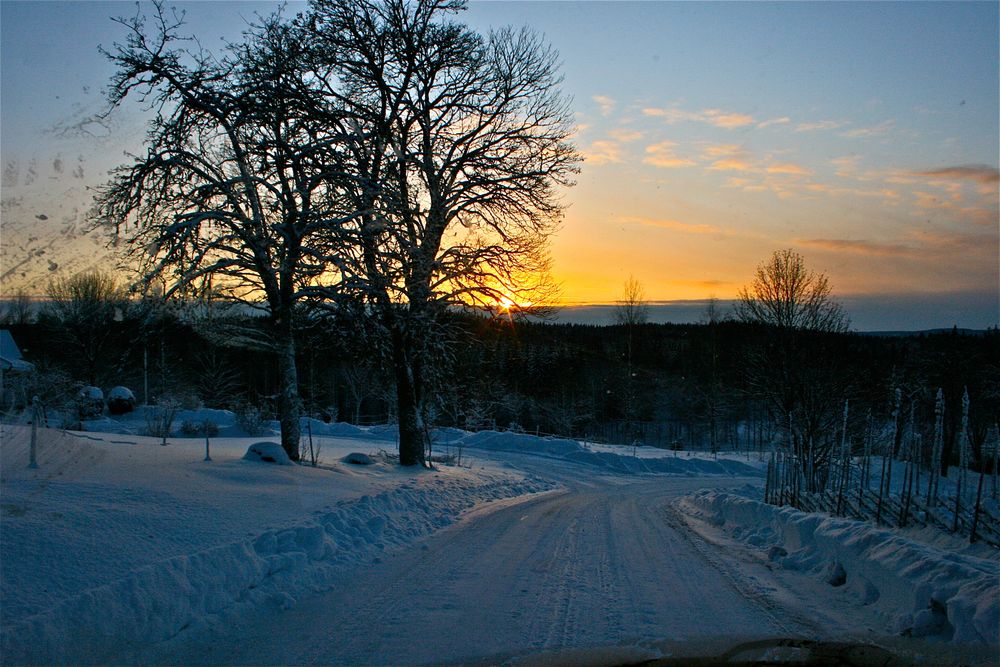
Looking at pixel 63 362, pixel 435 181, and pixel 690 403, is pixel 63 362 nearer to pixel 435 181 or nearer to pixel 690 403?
pixel 435 181

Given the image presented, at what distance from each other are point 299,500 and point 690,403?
260ft

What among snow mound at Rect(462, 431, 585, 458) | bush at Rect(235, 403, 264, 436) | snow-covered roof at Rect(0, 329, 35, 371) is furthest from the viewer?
snow mound at Rect(462, 431, 585, 458)

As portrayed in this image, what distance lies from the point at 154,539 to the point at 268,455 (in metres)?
7.43

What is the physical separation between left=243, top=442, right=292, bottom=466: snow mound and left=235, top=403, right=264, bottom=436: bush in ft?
61.2

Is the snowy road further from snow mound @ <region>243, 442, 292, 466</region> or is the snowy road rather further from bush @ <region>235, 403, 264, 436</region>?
bush @ <region>235, 403, 264, 436</region>

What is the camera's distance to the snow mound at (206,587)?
538 centimetres

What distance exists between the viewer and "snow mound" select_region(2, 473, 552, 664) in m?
5.38

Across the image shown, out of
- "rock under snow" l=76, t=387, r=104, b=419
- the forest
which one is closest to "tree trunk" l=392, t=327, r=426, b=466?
the forest

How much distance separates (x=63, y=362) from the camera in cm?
5288

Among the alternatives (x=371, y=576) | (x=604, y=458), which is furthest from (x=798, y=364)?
(x=371, y=576)

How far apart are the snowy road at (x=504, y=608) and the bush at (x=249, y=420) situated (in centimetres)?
2414

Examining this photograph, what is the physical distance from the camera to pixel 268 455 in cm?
1481

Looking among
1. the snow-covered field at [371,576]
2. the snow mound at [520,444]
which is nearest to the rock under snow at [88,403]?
the snow mound at [520,444]

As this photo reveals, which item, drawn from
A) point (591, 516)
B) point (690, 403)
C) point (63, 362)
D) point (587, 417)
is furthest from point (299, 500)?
point (690, 403)
